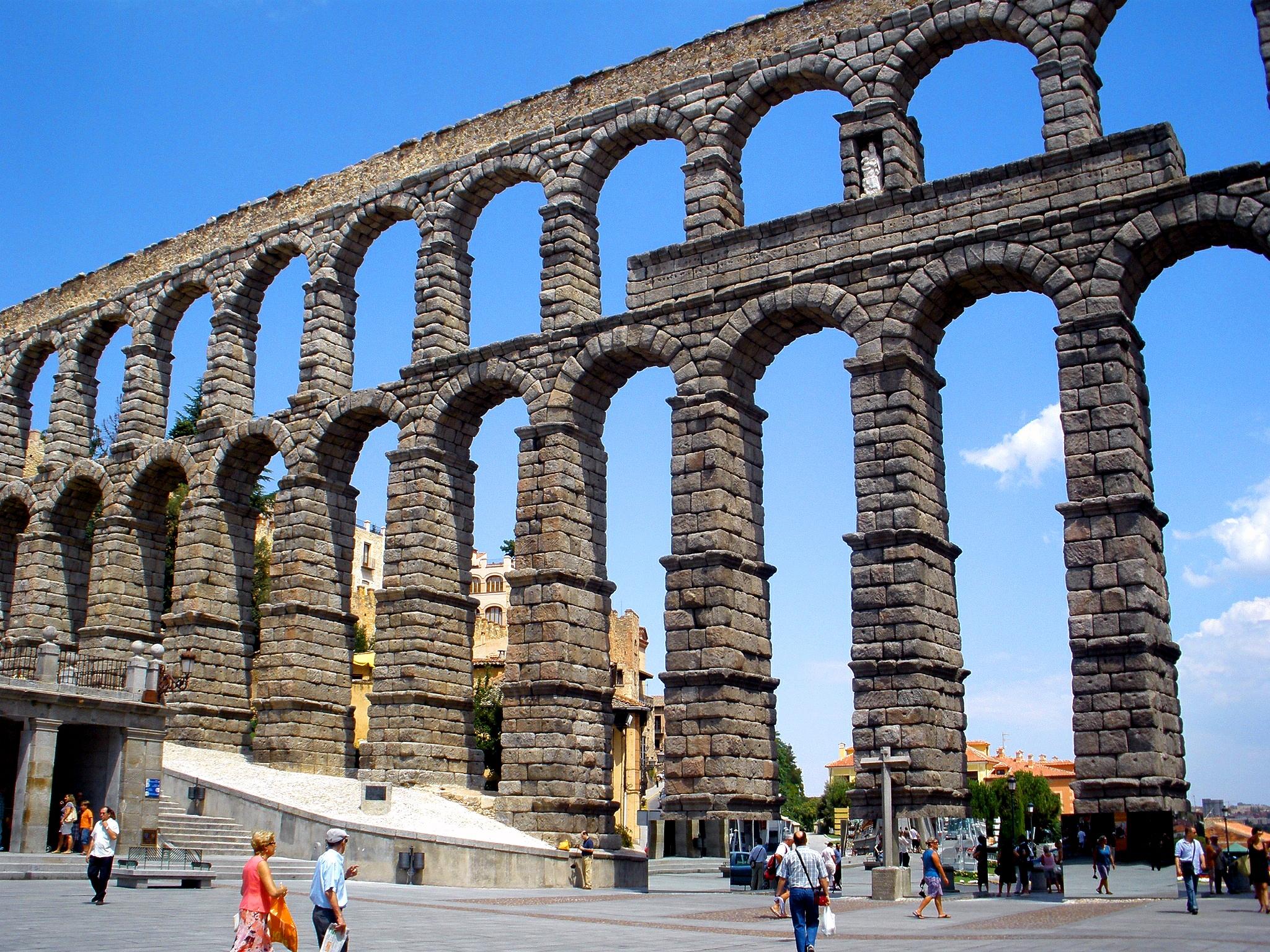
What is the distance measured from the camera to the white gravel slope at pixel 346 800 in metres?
22.4

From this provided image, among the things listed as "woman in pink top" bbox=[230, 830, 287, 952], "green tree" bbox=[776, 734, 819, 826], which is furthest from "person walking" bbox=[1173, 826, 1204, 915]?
"green tree" bbox=[776, 734, 819, 826]

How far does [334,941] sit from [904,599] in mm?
12774

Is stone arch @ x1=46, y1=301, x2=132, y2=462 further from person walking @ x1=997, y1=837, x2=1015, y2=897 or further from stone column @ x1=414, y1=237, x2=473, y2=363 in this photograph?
person walking @ x1=997, y1=837, x2=1015, y2=897

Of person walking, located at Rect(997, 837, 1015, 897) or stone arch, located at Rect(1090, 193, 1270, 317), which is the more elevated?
stone arch, located at Rect(1090, 193, 1270, 317)

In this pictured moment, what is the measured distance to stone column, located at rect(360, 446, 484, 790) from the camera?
84.5 feet

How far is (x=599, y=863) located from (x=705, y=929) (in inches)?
324

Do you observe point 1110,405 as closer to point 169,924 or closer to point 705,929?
point 705,929

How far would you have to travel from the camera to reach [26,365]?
3959 cm

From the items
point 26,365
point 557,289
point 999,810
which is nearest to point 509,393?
point 557,289

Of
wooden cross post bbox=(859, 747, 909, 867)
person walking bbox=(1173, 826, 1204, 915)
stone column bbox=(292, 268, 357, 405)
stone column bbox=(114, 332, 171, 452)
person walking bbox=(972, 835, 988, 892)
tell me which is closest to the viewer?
person walking bbox=(1173, 826, 1204, 915)

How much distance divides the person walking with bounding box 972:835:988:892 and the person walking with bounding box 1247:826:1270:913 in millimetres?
4188

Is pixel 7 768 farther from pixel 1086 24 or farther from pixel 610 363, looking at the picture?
pixel 1086 24

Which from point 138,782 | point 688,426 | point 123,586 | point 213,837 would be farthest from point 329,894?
point 123,586

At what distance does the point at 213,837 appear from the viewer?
22516mm
